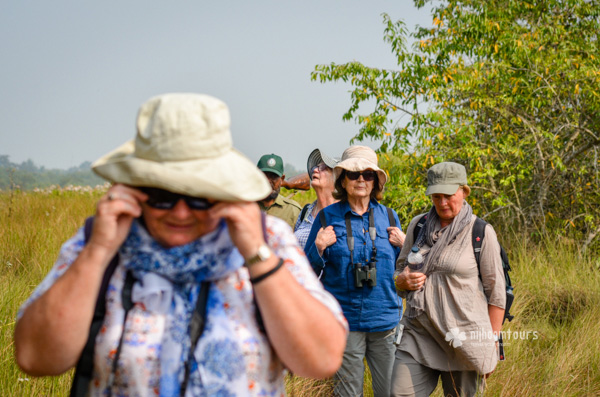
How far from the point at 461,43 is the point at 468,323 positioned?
5.73 metres

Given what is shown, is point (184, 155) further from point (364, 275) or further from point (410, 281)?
point (364, 275)

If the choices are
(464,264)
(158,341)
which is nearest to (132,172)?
(158,341)

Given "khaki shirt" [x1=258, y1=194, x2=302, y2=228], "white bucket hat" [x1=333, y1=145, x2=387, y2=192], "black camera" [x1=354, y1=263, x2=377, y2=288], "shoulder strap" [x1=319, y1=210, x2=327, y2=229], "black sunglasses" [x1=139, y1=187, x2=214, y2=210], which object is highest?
"black sunglasses" [x1=139, y1=187, x2=214, y2=210]

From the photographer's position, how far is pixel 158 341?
5.32ft

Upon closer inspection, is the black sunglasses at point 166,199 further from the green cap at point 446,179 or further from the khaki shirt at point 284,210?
the khaki shirt at point 284,210

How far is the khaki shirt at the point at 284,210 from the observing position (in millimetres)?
5723

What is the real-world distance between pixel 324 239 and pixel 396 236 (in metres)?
0.59

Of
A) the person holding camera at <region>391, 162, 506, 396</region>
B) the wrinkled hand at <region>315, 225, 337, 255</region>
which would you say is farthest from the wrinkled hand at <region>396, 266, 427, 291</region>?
the wrinkled hand at <region>315, 225, 337, 255</region>

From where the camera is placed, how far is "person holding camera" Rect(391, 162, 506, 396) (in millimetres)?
3652

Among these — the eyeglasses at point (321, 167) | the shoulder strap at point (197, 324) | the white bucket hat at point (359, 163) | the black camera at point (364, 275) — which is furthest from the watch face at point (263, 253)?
the eyeglasses at point (321, 167)

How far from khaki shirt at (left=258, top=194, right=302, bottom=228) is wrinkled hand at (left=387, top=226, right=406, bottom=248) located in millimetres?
1428

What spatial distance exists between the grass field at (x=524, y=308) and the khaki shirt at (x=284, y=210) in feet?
5.78

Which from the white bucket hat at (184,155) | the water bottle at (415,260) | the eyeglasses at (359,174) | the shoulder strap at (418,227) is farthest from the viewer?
the eyeglasses at (359,174)

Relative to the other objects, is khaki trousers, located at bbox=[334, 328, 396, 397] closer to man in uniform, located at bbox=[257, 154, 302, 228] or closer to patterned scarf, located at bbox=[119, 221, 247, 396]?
man in uniform, located at bbox=[257, 154, 302, 228]
